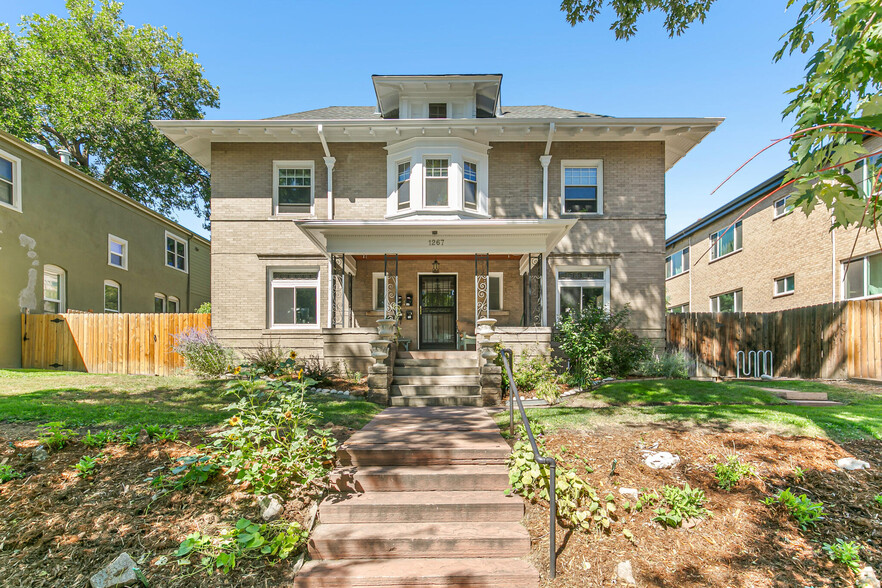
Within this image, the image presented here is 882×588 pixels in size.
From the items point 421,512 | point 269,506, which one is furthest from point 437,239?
point 269,506

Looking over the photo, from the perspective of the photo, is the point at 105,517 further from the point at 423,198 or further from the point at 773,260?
the point at 773,260

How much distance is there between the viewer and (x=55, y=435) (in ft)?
16.1

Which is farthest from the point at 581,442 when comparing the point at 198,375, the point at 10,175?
the point at 10,175

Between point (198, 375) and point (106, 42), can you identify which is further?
point (106, 42)

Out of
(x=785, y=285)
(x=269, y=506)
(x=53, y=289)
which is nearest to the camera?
(x=269, y=506)

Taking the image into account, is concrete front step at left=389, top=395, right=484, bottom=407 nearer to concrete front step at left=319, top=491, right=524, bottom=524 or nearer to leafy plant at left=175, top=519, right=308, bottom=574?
concrete front step at left=319, top=491, right=524, bottom=524

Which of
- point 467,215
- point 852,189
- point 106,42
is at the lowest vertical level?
point 852,189

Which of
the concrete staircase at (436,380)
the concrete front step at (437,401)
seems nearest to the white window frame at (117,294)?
the concrete staircase at (436,380)

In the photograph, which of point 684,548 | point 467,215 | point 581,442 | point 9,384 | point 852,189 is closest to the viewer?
point 852,189

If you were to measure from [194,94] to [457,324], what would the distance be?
66.7 ft

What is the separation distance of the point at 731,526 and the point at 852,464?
1.79 meters

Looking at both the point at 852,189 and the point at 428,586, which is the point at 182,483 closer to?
the point at 428,586

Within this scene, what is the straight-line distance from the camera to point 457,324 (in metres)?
13.1

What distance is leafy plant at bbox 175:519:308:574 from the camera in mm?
3711
